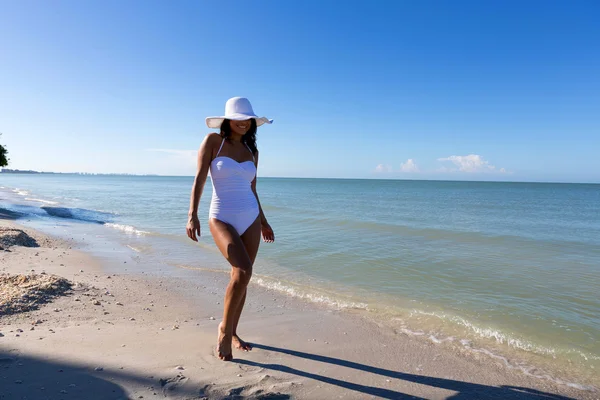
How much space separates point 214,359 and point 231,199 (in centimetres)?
141

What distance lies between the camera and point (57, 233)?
38.7 ft

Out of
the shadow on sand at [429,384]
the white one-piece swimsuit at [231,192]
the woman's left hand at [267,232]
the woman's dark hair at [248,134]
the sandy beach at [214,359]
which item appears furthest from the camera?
the woman's left hand at [267,232]

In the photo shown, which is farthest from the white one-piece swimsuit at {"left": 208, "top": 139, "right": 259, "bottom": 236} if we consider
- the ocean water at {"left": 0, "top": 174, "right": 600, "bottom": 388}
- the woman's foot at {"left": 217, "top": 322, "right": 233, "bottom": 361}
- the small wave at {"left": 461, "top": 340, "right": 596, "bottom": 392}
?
the small wave at {"left": 461, "top": 340, "right": 596, "bottom": 392}

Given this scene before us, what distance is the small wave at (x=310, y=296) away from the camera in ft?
17.8

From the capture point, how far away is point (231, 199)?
10.2ft

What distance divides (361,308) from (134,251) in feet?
21.5

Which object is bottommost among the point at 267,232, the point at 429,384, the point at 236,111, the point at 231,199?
the point at 429,384

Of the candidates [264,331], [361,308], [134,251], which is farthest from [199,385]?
[134,251]

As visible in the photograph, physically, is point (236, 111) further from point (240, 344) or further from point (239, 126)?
point (240, 344)

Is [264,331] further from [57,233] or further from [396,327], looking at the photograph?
[57,233]

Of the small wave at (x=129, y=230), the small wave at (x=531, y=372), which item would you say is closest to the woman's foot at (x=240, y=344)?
the small wave at (x=531, y=372)

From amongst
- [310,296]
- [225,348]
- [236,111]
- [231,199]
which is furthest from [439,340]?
[236,111]

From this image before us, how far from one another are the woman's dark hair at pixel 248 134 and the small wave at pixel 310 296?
3.07 meters

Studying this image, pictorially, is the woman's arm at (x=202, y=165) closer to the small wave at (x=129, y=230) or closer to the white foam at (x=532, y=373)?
the white foam at (x=532, y=373)
